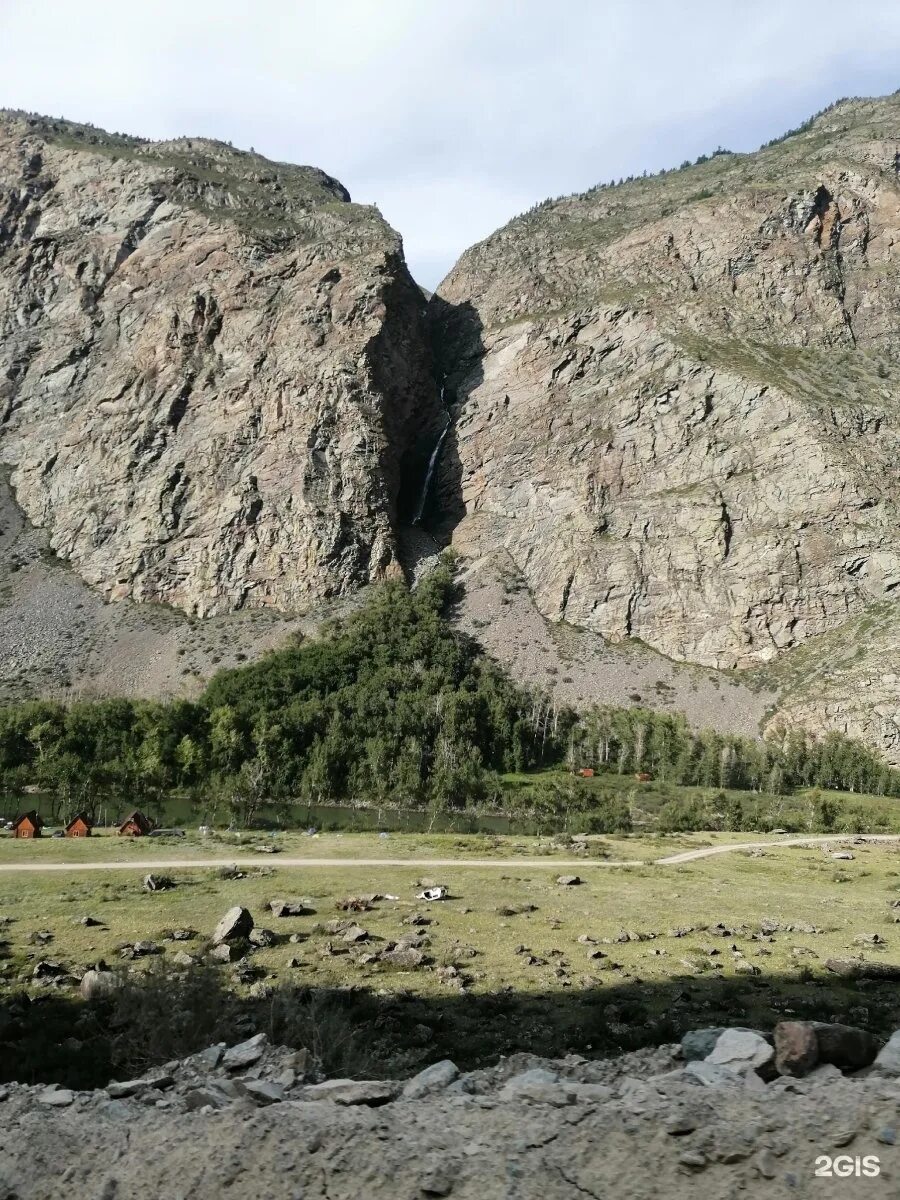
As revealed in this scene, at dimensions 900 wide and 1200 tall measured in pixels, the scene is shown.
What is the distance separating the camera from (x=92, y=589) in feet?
414

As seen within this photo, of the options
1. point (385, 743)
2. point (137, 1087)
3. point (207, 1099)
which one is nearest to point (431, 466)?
point (385, 743)

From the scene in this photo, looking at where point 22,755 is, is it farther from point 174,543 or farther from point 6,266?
point 6,266

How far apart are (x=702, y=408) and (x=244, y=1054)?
13171 cm

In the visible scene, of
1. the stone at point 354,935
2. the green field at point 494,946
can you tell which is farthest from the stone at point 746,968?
the stone at point 354,935

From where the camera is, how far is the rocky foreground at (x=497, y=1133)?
691cm

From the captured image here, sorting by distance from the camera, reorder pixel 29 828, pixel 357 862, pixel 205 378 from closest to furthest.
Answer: pixel 357 862 → pixel 29 828 → pixel 205 378

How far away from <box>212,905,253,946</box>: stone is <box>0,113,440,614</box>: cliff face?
354 ft

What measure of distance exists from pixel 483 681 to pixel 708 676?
33575mm

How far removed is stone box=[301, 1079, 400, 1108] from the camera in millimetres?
8883

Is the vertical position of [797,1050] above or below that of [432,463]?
below

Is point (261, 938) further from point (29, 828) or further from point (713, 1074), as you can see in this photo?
point (29, 828)

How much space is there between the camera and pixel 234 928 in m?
20.2

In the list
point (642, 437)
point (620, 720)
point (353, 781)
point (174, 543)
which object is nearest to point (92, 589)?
point (174, 543)

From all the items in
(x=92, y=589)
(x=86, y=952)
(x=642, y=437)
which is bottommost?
(x=86, y=952)
